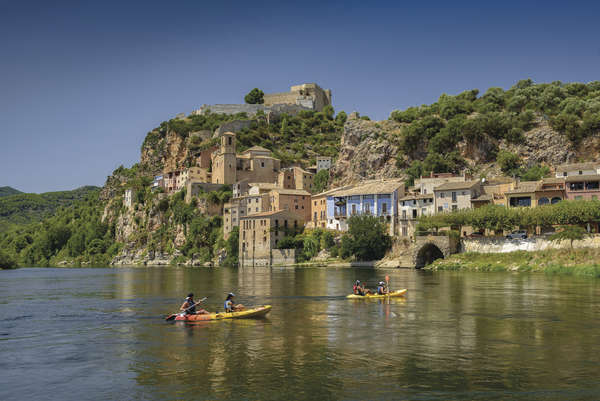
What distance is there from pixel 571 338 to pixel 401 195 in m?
60.5

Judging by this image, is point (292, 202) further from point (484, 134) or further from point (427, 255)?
point (484, 134)

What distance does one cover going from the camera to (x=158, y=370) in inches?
671

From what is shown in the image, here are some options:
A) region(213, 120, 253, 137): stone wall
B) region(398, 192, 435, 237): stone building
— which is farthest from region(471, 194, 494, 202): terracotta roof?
region(213, 120, 253, 137): stone wall

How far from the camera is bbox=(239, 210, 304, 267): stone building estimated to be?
3462 inches

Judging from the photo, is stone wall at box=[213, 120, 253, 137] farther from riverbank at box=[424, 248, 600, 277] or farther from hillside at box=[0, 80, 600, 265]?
riverbank at box=[424, 248, 600, 277]

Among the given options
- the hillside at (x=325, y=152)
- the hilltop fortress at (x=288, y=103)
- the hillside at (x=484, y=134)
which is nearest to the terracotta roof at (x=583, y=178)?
the hillside at (x=325, y=152)

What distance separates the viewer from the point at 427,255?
226 ft

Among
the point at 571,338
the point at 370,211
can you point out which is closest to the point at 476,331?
the point at 571,338

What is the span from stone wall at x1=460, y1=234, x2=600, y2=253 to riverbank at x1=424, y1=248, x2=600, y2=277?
536mm

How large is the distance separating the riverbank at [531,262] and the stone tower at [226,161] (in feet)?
189

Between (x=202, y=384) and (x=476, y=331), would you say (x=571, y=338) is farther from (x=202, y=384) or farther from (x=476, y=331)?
(x=202, y=384)

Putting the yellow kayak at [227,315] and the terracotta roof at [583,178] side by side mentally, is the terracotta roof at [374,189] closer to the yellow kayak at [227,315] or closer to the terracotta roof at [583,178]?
the terracotta roof at [583,178]

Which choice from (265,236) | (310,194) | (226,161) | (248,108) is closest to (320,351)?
(265,236)

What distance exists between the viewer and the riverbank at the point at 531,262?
51.5 metres
